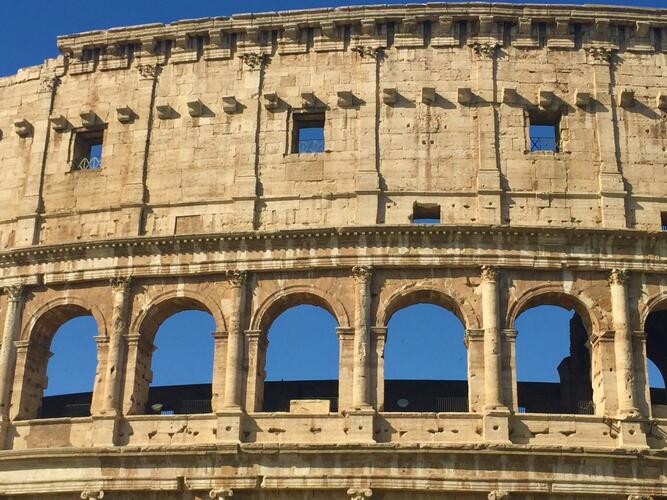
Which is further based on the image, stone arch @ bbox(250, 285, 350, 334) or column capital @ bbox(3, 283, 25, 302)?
column capital @ bbox(3, 283, 25, 302)

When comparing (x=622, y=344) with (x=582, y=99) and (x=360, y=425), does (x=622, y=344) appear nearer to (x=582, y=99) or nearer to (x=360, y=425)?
(x=360, y=425)

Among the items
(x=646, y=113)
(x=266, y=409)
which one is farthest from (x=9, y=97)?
(x=646, y=113)

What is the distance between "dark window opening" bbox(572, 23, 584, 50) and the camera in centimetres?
2759

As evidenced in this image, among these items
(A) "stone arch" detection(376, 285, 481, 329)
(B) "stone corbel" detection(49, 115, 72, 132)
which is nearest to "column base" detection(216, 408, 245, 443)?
(A) "stone arch" detection(376, 285, 481, 329)

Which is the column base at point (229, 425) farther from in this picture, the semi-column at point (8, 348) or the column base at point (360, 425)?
the semi-column at point (8, 348)

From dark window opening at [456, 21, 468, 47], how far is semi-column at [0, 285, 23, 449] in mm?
11553

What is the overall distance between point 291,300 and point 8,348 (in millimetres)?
6396

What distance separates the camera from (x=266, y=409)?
29828mm

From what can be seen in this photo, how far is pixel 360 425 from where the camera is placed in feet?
78.4

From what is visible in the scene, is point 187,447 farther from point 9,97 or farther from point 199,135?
point 9,97

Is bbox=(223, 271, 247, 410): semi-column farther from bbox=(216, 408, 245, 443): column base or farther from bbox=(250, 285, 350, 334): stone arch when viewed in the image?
bbox=(250, 285, 350, 334): stone arch

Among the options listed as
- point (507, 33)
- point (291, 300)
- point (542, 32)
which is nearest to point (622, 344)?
point (291, 300)

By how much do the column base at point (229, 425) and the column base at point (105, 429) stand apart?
2.21 meters

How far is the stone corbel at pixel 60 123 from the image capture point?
28438 millimetres
